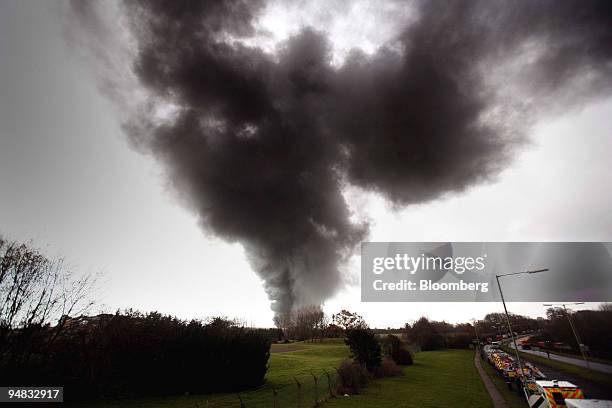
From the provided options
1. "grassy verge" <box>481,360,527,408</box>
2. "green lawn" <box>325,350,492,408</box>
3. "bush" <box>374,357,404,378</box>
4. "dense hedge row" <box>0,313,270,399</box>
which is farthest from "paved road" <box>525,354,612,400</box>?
"dense hedge row" <box>0,313,270,399</box>

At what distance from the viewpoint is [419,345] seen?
82875 millimetres

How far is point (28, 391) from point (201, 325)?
12.4 m

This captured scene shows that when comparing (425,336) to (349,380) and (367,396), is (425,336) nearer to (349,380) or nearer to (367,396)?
(349,380)

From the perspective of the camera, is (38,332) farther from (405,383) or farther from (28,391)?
(405,383)

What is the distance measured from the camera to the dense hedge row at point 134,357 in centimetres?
1912

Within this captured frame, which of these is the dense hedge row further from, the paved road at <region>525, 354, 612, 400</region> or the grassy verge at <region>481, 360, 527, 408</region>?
the paved road at <region>525, 354, 612, 400</region>

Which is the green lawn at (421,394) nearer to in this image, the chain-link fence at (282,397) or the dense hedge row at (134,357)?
the chain-link fence at (282,397)

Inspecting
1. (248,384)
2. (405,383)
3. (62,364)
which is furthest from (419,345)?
(62,364)

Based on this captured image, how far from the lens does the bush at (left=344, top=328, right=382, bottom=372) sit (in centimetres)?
3377

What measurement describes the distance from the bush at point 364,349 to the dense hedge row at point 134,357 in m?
10.1

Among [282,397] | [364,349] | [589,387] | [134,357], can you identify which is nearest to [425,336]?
[589,387]

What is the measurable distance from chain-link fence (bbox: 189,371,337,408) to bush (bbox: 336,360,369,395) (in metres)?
0.66

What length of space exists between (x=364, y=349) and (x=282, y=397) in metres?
13.6

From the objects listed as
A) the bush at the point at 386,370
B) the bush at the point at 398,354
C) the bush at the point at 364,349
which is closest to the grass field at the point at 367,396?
the bush at the point at 386,370
